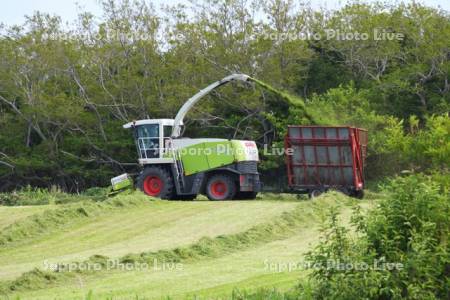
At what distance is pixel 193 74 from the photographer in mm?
48594

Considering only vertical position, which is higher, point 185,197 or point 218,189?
point 218,189

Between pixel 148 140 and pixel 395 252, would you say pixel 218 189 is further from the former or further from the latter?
pixel 395 252

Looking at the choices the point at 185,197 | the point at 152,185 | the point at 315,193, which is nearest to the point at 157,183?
the point at 152,185

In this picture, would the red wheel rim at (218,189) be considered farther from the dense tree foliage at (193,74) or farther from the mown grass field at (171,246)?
the dense tree foliage at (193,74)

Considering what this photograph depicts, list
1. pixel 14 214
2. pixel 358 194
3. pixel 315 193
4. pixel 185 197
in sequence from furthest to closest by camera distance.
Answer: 1. pixel 185 197
2. pixel 358 194
3. pixel 315 193
4. pixel 14 214

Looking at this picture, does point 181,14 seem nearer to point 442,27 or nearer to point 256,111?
point 256,111

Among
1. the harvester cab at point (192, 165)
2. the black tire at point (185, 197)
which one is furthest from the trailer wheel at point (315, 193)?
the black tire at point (185, 197)

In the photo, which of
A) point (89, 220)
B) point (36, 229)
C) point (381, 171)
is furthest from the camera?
point (381, 171)

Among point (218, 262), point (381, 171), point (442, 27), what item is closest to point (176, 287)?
point (218, 262)

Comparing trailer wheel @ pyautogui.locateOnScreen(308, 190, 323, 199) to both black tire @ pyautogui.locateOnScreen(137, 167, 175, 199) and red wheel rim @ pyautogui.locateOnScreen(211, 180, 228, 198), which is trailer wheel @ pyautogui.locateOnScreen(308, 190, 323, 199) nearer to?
red wheel rim @ pyautogui.locateOnScreen(211, 180, 228, 198)

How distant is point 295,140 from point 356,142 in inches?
79.7

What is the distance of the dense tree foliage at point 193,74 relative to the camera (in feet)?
153

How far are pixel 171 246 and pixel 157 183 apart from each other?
1264 centimetres

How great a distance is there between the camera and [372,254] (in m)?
11.9
